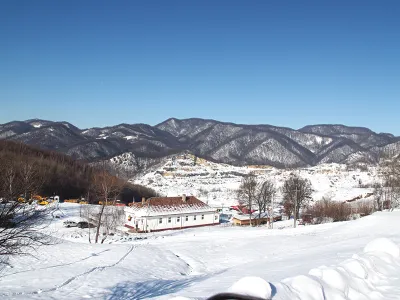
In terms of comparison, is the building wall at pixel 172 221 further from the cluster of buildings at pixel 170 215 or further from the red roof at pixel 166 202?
the red roof at pixel 166 202

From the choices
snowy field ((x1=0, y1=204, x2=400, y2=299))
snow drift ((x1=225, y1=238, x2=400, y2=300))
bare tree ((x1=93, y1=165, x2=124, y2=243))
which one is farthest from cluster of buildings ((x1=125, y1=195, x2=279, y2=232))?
snow drift ((x1=225, y1=238, x2=400, y2=300))

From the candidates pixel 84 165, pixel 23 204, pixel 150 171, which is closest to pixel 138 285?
pixel 23 204

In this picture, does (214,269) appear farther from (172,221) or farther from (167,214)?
(172,221)

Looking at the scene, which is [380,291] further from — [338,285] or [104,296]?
[104,296]

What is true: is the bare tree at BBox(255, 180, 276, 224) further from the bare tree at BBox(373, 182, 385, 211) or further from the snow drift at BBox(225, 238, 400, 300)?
the snow drift at BBox(225, 238, 400, 300)

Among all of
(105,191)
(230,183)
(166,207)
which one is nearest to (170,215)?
(166,207)

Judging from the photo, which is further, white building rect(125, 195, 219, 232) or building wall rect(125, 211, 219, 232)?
white building rect(125, 195, 219, 232)

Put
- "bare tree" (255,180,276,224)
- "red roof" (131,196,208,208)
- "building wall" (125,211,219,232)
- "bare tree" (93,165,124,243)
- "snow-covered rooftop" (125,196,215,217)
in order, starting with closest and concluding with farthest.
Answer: "bare tree" (93,165,124,243), "building wall" (125,211,219,232), "snow-covered rooftop" (125,196,215,217), "red roof" (131,196,208,208), "bare tree" (255,180,276,224)
